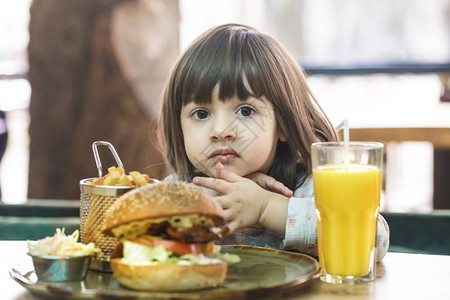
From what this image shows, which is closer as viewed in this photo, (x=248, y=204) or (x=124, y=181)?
A: (x=124, y=181)

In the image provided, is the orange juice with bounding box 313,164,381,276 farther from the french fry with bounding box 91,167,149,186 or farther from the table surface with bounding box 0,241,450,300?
Result: the french fry with bounding box 91,167,149,186

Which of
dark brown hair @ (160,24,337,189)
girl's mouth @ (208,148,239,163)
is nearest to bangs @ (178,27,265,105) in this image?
dark brown hair @ (160,24,337,189)

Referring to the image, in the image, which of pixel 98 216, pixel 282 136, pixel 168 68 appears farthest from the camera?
pixel 168 68

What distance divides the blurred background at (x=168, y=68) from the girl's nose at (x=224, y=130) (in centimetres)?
131

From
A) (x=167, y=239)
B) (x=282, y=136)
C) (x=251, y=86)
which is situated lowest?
(x=167, y=239)

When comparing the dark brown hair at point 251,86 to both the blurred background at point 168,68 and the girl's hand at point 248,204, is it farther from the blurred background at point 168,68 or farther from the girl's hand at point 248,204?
the blurred background at point 168,68

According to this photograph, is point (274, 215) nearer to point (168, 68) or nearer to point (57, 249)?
point (57, 249)

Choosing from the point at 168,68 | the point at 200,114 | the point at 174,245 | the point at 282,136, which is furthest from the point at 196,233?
the point at 168,68

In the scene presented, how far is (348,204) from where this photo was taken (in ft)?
3.55

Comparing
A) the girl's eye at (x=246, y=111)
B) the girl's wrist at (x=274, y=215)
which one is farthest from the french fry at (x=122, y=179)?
the girl's eye at (x=246, y=111)

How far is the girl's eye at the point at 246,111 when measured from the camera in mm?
1517

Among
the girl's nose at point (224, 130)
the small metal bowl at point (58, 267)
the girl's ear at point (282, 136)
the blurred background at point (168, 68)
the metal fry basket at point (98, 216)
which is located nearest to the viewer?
the small metal bowl at point (58, 267)

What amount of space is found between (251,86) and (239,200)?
0.33 metres

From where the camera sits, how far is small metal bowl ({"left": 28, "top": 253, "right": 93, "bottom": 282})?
1.03 metres
